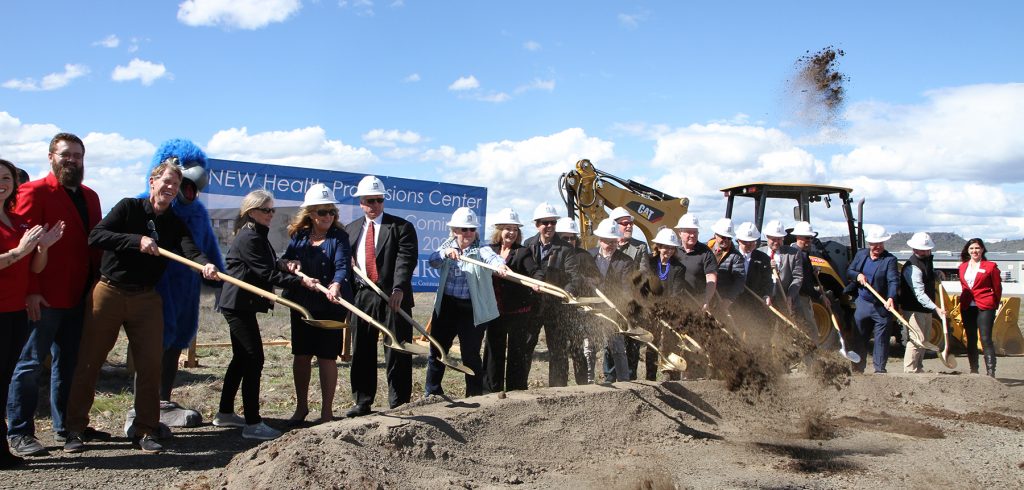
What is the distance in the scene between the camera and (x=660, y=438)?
6.20 m

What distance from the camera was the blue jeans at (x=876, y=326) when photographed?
353 inches

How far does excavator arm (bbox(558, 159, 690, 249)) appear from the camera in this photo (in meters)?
13.3

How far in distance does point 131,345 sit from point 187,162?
1579mm

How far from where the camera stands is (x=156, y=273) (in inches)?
216

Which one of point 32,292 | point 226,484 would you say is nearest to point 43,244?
point 32,292

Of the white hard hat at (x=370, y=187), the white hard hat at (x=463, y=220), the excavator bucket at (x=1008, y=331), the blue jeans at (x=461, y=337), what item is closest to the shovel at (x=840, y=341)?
the excavator bucket at (x=1008, y=331)

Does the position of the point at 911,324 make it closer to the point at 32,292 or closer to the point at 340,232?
the point at 340,232

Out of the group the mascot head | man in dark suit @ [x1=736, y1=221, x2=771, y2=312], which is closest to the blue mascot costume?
the mascot head

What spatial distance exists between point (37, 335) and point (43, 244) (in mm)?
695

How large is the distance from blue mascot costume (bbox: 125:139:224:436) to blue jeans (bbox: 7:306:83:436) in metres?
0.68

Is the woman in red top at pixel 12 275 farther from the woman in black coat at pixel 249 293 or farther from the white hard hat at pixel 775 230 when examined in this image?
the white hard hat at pixel 775 230

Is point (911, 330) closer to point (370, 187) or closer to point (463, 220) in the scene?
point (463, 220)

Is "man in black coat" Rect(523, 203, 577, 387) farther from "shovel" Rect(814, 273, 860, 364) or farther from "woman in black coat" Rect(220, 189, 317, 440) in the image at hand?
"shovel" Rect(814, 273, 860, 364)

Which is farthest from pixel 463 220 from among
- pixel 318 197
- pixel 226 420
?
pixel 226 420
